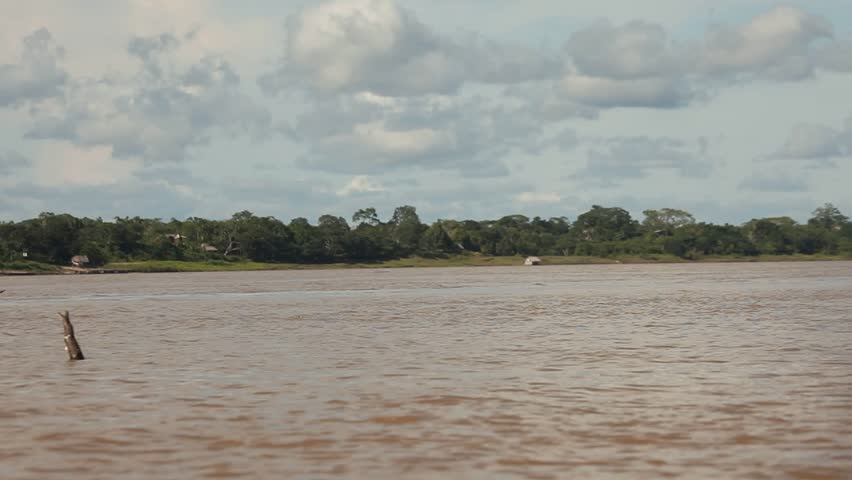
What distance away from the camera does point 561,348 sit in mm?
28047

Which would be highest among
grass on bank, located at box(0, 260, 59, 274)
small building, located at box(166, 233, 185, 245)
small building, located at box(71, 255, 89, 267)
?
small building, located at box(166, 233, 185, 245)

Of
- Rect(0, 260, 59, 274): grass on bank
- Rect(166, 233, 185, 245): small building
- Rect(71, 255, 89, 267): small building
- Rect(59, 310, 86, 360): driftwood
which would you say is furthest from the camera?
Rect(166, 233, 185, 245): small building

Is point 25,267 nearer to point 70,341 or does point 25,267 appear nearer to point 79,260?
point 79,260

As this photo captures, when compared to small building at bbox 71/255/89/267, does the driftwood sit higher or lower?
lower

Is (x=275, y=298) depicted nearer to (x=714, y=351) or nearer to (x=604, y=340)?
(x=604, y=340)

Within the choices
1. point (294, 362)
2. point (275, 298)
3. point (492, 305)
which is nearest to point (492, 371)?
point (294, 362)

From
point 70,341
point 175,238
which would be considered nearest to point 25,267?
point 175,238

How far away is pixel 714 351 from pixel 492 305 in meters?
27.5

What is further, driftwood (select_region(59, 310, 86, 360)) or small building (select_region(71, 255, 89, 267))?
small building (select_region(71, 255, 89, 267))

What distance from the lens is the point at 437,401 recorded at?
61.1 feet

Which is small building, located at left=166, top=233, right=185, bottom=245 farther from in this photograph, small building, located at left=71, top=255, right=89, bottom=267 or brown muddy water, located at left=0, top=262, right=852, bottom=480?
brown muddy water, located at left=0, top=262, right=852, bottom=480

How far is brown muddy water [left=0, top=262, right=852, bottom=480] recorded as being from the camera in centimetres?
1345

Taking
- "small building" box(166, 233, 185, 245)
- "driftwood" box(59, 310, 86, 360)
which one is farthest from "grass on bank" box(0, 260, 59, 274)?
"driftwood" box(59, 310, 86, 360)

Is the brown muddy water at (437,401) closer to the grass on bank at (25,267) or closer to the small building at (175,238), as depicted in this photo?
the grass on bank at (25,267)
